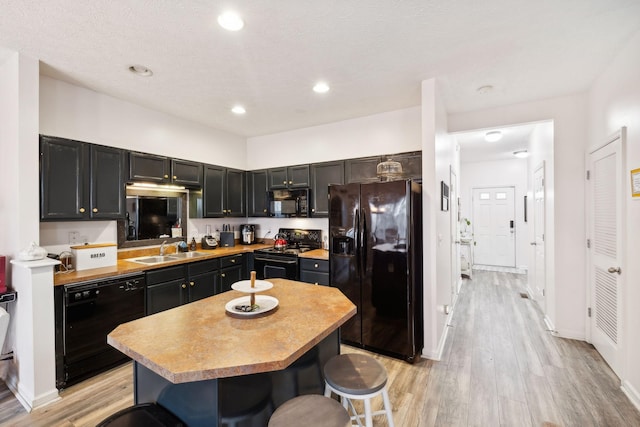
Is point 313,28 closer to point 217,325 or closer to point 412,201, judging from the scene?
point 412,201

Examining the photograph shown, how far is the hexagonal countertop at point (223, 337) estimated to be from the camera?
3.54 feet

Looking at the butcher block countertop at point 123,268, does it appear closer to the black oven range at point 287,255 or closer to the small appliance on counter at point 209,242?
the small appliance on counter at point 209,242

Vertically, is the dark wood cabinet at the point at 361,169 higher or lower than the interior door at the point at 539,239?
higher

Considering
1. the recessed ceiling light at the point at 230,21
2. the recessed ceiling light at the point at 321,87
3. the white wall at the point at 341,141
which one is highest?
the recessed ceiling light at the point at 321,87

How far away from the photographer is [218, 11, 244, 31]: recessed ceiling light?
74.2 inches

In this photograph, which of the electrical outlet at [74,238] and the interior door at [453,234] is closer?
the electrical outlet at [74,238]

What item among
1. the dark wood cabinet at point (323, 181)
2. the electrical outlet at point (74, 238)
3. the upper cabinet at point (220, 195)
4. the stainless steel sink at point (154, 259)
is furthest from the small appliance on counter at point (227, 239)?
the electrical outlet at point (74, 238)

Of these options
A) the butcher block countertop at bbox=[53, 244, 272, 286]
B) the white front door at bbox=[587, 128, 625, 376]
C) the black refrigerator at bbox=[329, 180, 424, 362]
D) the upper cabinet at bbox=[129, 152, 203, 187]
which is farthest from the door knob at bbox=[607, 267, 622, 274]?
the upper cabinet at bbox=[129, 152, 203, 187]

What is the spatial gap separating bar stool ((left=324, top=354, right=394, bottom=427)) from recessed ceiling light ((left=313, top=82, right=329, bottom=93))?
2484mm

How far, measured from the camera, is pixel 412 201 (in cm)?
274

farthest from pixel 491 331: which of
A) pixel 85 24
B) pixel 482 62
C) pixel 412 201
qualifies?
pixel 85 24

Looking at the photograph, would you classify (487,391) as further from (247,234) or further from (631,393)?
(247,234)

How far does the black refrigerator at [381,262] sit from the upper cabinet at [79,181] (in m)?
2.32

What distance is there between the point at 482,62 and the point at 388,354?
286cm
